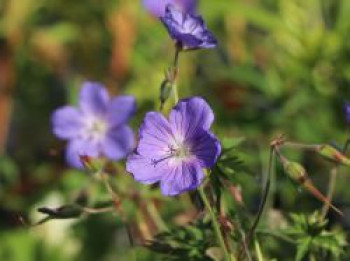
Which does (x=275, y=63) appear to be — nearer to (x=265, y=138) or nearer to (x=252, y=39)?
(x=265, y=138)

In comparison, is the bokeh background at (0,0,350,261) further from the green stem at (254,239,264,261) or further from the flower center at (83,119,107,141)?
the green stem at (254,239,264,261)

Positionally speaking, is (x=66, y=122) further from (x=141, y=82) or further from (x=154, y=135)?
(x=141, y=82)

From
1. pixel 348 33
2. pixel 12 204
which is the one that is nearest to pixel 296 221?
pixel 348 33

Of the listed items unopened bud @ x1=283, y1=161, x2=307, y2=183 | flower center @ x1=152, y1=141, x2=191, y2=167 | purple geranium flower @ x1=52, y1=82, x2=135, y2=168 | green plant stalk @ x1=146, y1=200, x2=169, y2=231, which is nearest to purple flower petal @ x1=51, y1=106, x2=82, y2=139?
purple geranium flower @ x1=52, y1=82, x2=135, y2=168

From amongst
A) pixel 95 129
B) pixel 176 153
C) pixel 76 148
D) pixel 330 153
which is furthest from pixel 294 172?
pixel 95 129

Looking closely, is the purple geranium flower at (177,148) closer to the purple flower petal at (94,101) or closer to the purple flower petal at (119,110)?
the purple flower petal at (119,110)

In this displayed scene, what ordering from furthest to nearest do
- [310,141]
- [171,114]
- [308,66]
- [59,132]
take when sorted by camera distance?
1. [308,66]
2. [310,141]
3. [59,132]
4. [171,114]

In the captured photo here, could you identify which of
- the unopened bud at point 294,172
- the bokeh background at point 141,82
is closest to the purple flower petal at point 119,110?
the bokeh background at point 141,82
